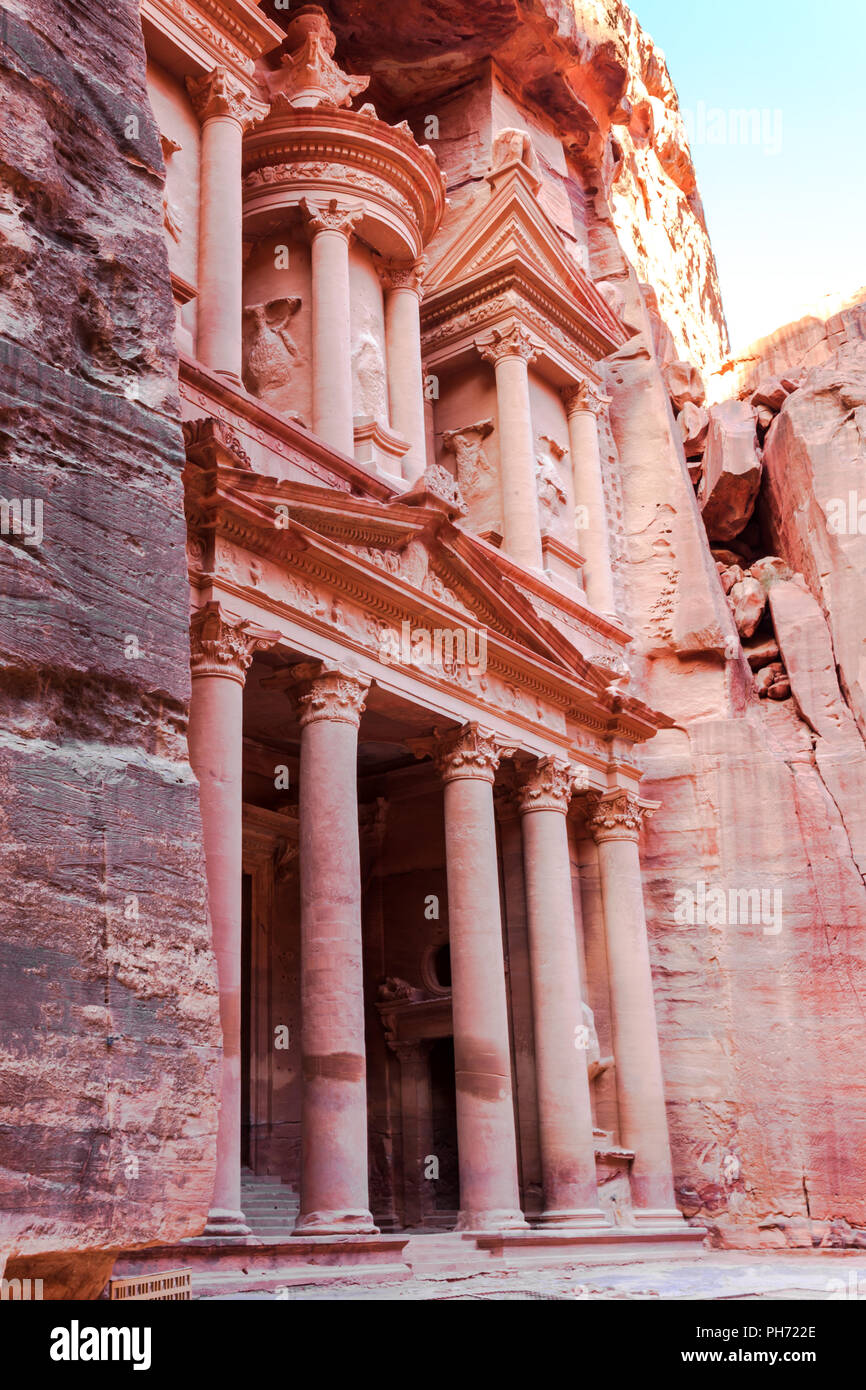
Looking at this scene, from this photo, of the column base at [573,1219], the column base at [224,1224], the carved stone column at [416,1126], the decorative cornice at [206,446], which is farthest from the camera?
the carved stone column at [416,1126]

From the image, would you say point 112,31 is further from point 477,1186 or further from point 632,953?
point 632,953

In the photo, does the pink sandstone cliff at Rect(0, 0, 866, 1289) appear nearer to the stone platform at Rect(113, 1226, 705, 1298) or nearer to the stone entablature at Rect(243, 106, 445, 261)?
the stone platform at Rect(113, 1226, 705, 1298)

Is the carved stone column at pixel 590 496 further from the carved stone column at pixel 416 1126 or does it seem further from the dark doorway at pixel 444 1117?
the carved stone column at pixel 416 1126

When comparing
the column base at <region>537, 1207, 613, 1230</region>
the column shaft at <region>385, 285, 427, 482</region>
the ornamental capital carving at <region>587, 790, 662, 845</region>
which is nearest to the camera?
the column base at <region>537, 1207, 613, 1230</region>

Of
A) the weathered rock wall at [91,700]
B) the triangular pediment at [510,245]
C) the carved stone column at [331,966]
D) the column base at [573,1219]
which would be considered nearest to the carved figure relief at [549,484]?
the triangular pediment at [510,245]

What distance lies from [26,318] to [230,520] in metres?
8.93

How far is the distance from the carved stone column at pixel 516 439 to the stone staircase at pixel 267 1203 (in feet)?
32.7

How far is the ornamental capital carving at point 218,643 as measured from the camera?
43.5ft

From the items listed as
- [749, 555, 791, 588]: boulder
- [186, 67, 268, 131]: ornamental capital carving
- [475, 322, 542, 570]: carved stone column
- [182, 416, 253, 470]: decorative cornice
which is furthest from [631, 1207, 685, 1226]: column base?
[186, 67, 268, 131]: ornamental capital carving

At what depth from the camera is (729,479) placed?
2628cm

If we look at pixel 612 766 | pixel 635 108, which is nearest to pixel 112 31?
pixel 612 766

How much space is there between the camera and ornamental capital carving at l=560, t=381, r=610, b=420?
80.3 feet

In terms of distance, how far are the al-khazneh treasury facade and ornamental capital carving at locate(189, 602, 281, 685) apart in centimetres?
4

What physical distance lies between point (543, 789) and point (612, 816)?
6.38 ft
